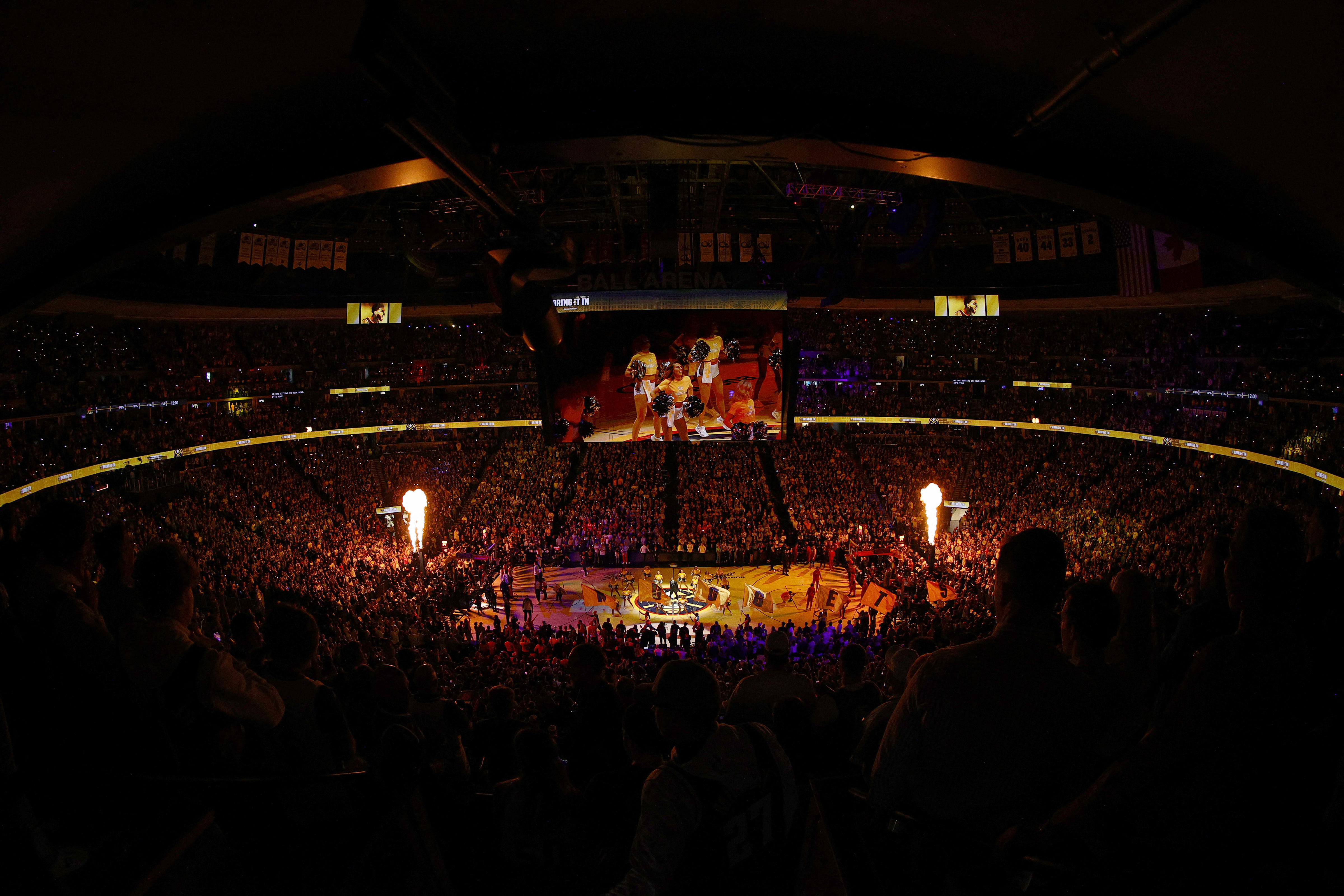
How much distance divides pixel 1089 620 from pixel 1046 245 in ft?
81.3

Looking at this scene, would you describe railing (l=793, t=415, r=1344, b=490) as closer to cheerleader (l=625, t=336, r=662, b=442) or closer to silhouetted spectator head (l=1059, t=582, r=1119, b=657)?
cheerleader (l=625, t=336, r=662, b=442)

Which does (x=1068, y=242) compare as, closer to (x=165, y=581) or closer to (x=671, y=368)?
(x=671, y=368)

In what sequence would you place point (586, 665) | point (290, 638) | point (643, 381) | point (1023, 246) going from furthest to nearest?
1. point (1023, 246)
2. point (643, 381)
3. point (586, 665)
4. point (290, 638)

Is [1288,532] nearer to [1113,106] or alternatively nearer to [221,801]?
[1113,106]

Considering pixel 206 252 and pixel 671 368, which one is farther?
pixel 206 252

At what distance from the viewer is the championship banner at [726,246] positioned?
24.5 m

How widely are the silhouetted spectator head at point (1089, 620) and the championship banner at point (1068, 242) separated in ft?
78.4

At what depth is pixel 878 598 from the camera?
78.5 feet

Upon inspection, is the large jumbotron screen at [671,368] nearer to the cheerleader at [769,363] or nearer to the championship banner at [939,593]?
the cheerleader at [769,363]

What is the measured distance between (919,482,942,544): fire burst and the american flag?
8.09m

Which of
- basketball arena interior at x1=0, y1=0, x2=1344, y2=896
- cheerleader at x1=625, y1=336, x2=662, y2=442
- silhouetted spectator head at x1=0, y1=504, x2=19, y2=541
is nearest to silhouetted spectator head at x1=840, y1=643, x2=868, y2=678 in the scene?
basketball arena interior at x1=0, y1=0, x2=1344, y2=896

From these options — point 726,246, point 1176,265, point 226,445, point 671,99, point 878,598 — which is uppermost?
point 726,246

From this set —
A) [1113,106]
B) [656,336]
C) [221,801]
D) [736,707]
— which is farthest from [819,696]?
[656,336]

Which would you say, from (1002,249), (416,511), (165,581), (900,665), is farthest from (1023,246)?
(165,581)
